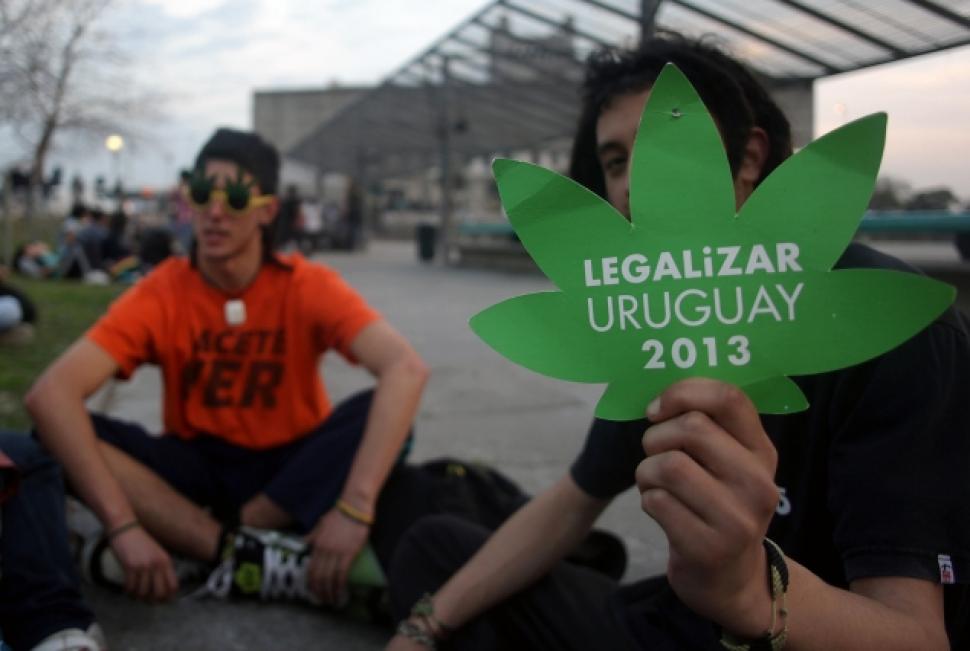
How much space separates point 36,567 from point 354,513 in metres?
0.78

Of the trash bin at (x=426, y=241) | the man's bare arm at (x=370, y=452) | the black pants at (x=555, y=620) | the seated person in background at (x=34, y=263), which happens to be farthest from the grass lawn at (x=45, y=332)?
the trash bin at (x=426, y=241)

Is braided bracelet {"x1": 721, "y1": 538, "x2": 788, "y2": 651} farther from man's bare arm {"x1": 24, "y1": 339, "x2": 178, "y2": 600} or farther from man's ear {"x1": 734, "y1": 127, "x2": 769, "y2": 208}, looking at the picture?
man's bare arm {"x1": 24, "y1": 339, "x2": 178, "y2": 600}

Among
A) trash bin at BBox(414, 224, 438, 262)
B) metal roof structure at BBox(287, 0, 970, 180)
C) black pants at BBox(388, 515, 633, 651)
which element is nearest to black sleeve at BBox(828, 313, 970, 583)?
black pants at BBox(388, 515, 633, 651)

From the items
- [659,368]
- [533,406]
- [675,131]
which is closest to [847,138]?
[675,131]

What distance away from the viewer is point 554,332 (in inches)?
39.9

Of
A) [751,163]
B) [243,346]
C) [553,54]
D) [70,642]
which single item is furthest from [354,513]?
[553,54]

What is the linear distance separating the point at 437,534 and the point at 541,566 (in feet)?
1.25

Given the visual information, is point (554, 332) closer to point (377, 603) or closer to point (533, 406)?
point (377, 603)

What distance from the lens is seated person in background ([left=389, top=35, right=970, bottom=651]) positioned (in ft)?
2.98

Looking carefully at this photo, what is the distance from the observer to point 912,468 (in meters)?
1.12

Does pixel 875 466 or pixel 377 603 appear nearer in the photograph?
pixel 875 466

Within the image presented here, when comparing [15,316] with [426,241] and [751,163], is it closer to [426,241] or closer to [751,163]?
[751,163]

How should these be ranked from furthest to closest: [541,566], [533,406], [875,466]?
[533,406] → [541,566] → [875,466]

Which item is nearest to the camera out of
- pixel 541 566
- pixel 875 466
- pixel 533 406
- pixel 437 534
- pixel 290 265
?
pixel 875 466
